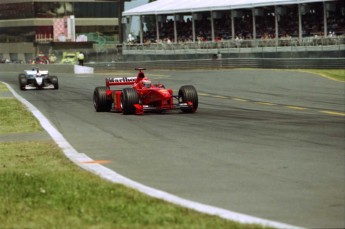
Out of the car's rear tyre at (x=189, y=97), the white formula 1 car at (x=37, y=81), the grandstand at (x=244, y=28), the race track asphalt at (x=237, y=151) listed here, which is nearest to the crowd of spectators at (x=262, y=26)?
the grandstand at (x=244, y=28)

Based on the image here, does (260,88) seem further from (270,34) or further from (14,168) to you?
(270,34)

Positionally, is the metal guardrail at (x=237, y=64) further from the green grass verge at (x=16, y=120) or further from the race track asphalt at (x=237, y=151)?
the green grass verge at (x=16, y=120)

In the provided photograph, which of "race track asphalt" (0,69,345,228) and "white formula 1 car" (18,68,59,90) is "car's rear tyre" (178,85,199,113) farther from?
"white formula 1 car" (18,68,59,90)

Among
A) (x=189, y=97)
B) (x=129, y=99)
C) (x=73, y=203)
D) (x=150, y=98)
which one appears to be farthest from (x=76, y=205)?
(x=189, y=97)

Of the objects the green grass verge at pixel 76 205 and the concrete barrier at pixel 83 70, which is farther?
the concrete barrier at pixel 83 70

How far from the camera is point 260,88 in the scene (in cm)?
3209

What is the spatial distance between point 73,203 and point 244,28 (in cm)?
5678

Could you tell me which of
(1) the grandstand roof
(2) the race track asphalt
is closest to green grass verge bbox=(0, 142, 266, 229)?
(2) the race track asphalt

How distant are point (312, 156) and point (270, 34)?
4919cm

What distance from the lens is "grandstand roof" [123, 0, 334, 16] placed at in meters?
58.2

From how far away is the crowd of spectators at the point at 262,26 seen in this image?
5377cm

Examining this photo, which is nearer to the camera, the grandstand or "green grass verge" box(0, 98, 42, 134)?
"green grass verge" box(0, 98, 42, 134)

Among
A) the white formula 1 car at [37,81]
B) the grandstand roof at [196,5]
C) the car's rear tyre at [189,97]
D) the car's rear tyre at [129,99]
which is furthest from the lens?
the grandstand roof at [196,5]

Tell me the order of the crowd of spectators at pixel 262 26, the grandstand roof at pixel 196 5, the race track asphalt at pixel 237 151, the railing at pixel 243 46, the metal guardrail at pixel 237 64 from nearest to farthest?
the race track asphalt at pixel 237 151 → the metal guardrail at pixel 237 64 → the railing at pixel 243 46 → the crowd of spectators at pixel 262 26 → the grandstand roof at pixel 196 5
